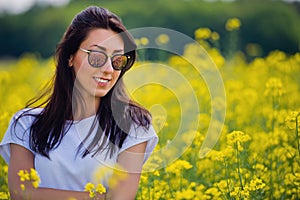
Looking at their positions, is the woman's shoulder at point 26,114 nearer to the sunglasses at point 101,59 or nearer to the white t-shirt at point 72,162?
the white t-shirt at point 72,162

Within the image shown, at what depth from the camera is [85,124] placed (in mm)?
2906

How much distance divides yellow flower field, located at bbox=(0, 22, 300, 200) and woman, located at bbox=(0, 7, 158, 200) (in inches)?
13.6

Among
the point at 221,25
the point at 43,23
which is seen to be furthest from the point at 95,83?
the point at 43,23

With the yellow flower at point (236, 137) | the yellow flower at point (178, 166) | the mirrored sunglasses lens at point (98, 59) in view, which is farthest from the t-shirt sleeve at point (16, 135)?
the yellow flower at point (236, 137)

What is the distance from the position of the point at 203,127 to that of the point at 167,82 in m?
2.81

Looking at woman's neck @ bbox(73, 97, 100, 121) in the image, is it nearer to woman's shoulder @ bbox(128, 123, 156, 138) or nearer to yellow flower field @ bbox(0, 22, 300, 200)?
woman's shoulder @ bbox(128, 123, 156, 138)

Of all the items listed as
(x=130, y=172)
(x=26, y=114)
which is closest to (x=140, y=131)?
(x=130, y=172)

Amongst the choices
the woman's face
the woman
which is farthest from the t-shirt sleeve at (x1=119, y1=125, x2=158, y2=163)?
the woman's face

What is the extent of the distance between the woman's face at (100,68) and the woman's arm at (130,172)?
296mm

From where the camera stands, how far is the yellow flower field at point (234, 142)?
308 centimetres

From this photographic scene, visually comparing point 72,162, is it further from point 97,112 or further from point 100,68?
point 100,68

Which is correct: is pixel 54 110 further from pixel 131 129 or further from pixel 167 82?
pixel 167 82

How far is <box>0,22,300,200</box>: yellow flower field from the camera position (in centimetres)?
308

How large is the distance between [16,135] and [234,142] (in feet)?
3.40
